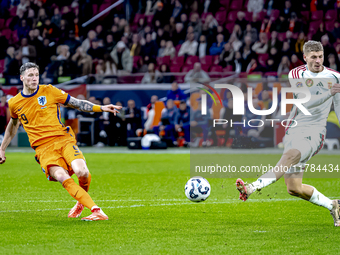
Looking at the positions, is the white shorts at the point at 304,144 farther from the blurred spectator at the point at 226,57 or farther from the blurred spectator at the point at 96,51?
the blurred spectator at the point at 96,51

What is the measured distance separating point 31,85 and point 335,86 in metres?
3.49

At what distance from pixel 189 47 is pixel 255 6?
3640 mm

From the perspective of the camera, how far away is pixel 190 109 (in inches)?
691

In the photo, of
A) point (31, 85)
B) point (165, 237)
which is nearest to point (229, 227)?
point (165, 237)

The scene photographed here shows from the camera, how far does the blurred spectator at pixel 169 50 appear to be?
20.3 meters

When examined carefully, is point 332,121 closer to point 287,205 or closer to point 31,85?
point 287,205

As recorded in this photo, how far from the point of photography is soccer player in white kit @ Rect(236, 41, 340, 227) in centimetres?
568

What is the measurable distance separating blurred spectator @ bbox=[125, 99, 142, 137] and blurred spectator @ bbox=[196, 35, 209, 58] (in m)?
3.60

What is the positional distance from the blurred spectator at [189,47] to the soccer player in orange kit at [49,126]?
45.5 ft

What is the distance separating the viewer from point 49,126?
6328 millimetres

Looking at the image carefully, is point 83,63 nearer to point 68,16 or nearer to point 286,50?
point 68,16

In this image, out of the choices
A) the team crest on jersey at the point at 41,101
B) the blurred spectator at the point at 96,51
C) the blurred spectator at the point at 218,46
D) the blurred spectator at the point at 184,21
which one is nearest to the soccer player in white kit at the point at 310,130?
the team crest on jersey at the point at 41,101

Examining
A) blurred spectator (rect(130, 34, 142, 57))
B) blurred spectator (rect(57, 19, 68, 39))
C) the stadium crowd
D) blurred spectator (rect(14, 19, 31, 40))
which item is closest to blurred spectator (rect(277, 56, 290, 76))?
the stadium crowd

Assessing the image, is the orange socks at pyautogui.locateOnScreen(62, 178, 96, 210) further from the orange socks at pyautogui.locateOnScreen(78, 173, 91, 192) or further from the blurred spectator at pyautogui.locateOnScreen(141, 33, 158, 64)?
the blurred spectator at pyautogui.locateOnScreen(141, 33, 158, 64)
